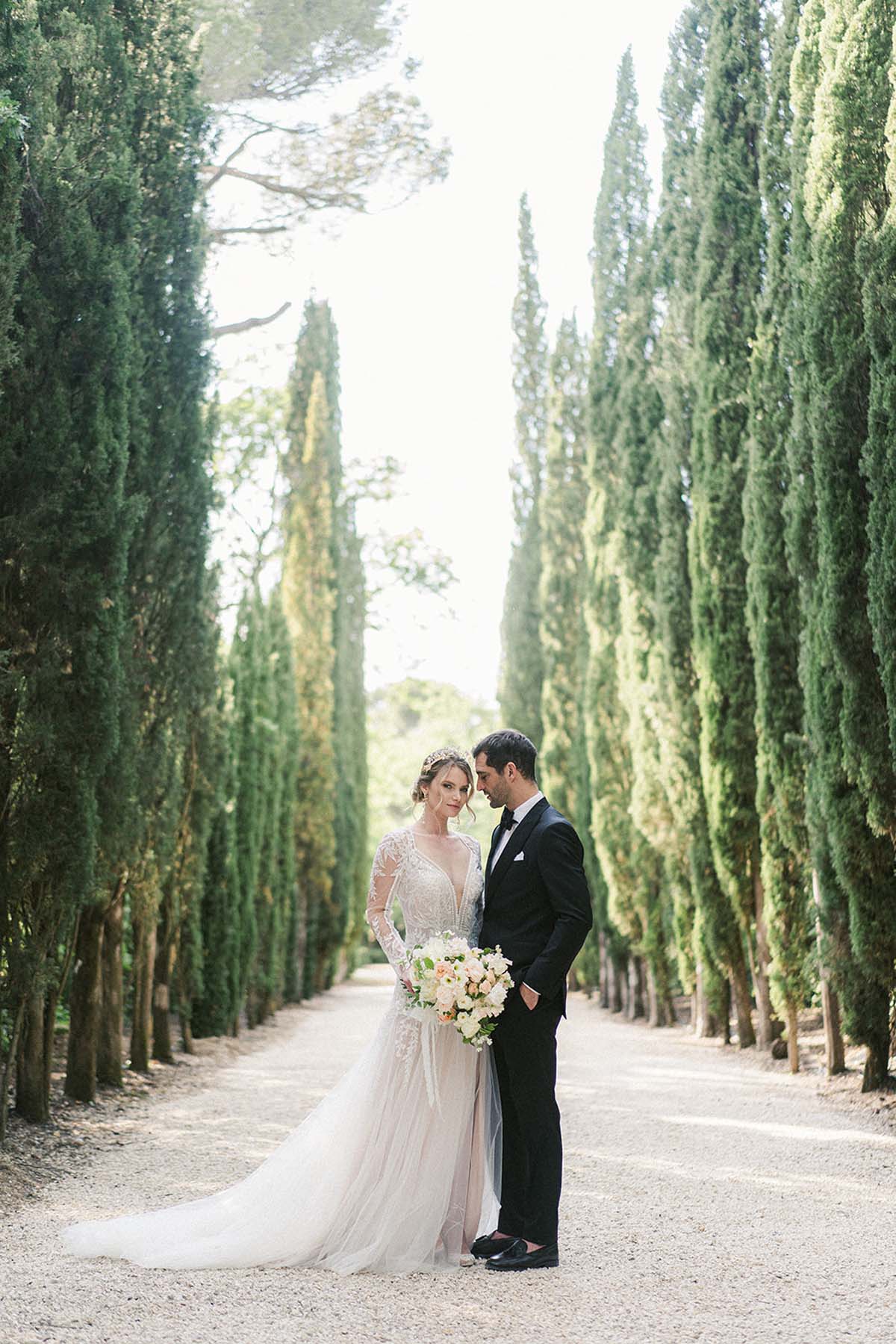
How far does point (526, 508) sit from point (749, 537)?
15.5 meters

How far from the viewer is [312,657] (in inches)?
828

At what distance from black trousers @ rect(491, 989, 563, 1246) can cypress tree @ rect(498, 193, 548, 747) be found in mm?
19907

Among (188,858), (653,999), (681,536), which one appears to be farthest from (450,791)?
(653,999)

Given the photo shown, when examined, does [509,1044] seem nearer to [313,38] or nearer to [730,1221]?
[730,1221]

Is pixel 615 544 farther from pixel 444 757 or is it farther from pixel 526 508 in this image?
pixel 444 757

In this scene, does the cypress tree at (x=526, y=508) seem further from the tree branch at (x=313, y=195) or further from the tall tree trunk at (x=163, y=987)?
the tall tree trunk at (x=163, y=987)

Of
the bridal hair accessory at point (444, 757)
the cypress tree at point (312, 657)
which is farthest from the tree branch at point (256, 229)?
the bridal hair accessory at point (444, 757)

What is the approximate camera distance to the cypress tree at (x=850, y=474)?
8227mm

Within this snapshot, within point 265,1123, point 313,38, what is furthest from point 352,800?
point 265,1123

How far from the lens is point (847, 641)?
846cm

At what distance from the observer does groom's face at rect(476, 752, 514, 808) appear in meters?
4.68

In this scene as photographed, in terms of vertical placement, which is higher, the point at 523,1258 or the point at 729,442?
Answer: the point at 729,442

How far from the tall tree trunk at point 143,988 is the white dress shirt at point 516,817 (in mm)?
6227

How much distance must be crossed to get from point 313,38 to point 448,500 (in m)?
16.8
